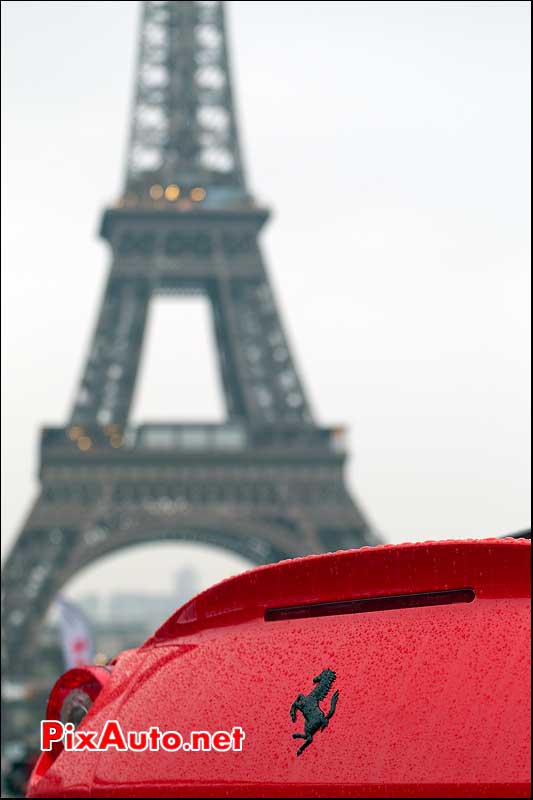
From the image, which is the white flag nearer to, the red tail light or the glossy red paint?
the red tail light

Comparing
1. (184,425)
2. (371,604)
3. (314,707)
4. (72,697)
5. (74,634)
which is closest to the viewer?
(314,707)

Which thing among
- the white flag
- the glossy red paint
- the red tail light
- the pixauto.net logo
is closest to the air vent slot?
the glossy red paint

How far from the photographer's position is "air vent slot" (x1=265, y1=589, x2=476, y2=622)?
2.53m

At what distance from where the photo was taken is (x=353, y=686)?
8.29 ft

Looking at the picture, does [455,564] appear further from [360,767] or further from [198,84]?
[198,84]

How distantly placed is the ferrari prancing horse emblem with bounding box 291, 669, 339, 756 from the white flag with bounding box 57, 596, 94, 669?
1432 inches

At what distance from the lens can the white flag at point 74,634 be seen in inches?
1512

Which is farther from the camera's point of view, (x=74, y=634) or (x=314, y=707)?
(x=74, y=634)

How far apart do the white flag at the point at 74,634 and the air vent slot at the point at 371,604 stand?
1424 inches

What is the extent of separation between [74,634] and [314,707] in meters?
37.4

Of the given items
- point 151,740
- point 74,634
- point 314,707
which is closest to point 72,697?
point 151,740

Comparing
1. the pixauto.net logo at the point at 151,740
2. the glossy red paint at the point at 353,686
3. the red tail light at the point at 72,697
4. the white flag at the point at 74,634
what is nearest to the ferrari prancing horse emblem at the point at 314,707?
the glossy red paint at the point at 353,686

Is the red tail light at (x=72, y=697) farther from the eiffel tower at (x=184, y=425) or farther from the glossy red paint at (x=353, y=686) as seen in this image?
the eiffel tower at (x=184, y=425)

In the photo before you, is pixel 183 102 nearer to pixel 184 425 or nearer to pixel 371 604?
pixel 184 425
